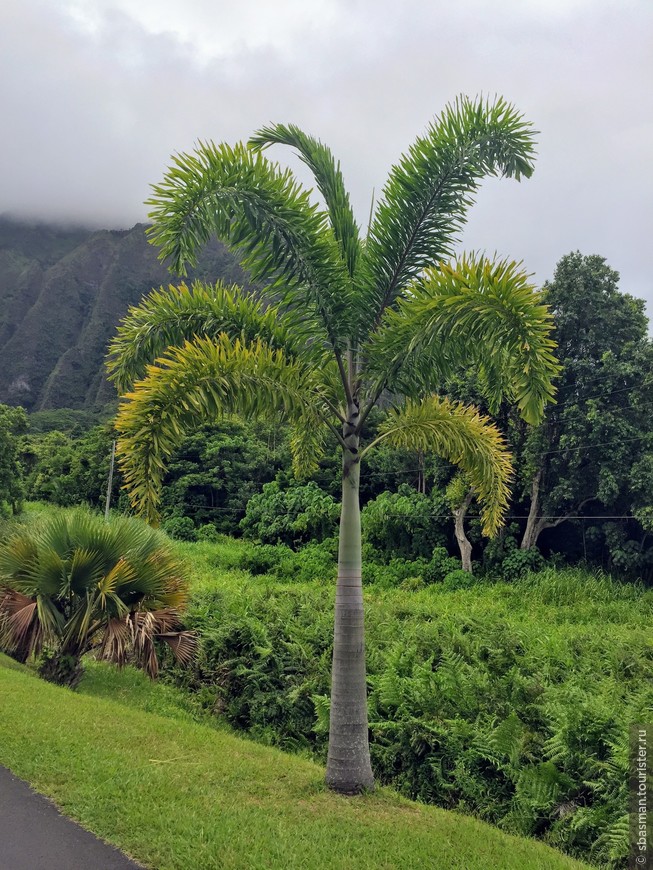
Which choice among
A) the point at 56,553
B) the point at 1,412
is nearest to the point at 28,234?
the point at 1,412

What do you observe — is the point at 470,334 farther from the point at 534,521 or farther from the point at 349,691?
the point at 534,521

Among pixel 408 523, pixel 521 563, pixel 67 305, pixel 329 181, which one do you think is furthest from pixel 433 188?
pixel 67 305

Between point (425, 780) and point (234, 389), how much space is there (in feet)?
18.2

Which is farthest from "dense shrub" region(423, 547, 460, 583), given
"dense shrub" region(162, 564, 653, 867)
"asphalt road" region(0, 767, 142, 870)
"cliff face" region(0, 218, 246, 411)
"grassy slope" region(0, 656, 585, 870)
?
"cliff face" region(0, 218, 246, 411)

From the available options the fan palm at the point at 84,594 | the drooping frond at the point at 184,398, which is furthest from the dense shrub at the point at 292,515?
the drooping frond at the point at 184,398

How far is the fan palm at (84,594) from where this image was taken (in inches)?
389

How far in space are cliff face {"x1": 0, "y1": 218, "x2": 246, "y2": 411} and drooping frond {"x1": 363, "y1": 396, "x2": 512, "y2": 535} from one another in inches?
2746

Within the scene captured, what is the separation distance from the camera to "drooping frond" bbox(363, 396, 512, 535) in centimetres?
685

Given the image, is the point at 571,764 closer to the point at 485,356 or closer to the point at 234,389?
the point at 485,356

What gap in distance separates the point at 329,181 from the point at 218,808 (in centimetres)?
578

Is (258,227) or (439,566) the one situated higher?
(258,227)

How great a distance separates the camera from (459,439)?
6.85 metres

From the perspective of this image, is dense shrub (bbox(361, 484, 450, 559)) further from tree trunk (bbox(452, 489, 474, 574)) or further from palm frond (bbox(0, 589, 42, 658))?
palm frond (bbox(0, 589, 42, 658))

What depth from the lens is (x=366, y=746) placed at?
620cm
